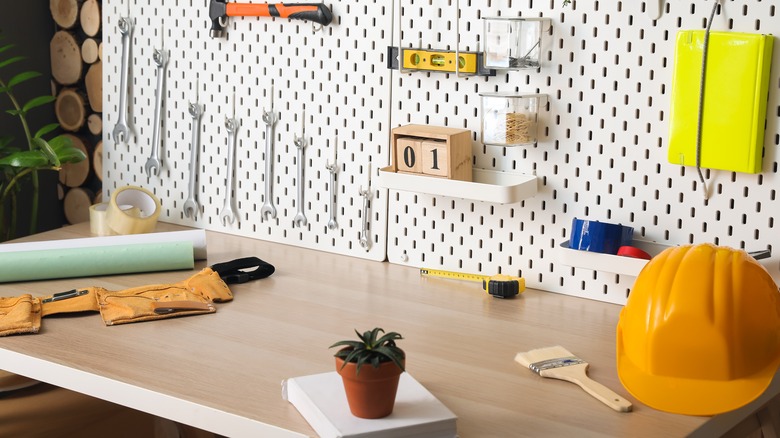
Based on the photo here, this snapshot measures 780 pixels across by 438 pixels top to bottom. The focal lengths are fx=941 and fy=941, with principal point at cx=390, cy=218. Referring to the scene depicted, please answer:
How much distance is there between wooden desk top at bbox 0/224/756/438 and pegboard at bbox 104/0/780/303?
0.41 feet

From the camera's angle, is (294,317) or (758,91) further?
(294,317)

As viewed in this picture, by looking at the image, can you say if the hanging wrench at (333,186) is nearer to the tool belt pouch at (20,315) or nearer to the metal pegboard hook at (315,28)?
the metal pegboard hook at (315,28)

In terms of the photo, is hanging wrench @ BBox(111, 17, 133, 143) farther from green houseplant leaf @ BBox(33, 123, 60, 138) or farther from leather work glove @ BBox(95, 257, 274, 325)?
leather work glove @ BBox(95, 257, 274, 325)

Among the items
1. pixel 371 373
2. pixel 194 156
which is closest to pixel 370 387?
pixel 371 373

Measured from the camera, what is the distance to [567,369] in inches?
55.0

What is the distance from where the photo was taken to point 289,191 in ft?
7.09

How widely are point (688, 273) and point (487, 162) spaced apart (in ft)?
2.04

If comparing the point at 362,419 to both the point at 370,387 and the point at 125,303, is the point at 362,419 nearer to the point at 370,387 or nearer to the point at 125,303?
the point at 370,387

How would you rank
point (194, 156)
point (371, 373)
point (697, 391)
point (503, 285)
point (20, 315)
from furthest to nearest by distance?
point (194, 156) < point (503, 285) < point (20, 315) < point (697, 391) < point (371, 373)

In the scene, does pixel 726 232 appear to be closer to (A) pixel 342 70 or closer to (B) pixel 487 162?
(B) pixel 487 162

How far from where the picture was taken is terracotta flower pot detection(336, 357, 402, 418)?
115cm

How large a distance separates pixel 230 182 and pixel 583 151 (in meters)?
0.88

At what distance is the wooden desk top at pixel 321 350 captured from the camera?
1.25 metres

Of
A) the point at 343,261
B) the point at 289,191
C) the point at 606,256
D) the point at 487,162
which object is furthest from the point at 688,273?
the point at 289,191
